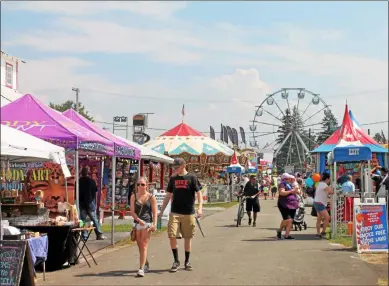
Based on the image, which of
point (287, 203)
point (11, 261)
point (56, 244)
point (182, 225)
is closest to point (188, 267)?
point (182, 225)

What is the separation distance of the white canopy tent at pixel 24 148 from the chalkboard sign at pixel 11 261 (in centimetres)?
117

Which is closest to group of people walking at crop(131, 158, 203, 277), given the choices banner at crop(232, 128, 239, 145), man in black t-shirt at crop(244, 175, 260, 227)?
man in black t-shirt at crop(244, 175, 260, 227)

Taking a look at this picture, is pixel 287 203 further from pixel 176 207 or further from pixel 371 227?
pixel 176 207

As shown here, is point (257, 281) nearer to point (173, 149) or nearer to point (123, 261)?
point (123, 261)

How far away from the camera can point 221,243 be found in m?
14.7

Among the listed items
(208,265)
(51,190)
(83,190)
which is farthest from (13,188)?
(208,265)

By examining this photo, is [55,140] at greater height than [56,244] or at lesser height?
greater

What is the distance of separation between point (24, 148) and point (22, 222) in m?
2.65

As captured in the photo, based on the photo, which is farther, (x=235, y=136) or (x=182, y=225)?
(x=235, y=136)

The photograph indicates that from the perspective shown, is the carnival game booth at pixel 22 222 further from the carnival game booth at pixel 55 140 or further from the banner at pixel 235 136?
the banner at pixel 235 136

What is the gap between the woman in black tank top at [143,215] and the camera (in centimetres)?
995

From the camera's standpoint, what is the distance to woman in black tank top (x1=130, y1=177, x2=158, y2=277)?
32.7 ft

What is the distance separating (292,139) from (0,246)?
66.4m

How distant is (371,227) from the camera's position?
40.6ft
